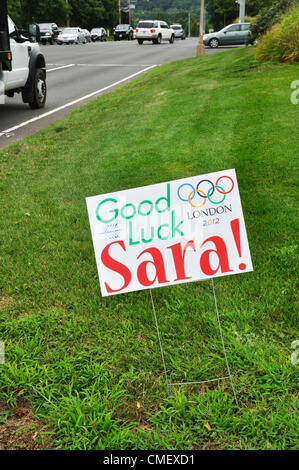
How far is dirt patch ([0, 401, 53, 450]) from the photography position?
2.38 metres

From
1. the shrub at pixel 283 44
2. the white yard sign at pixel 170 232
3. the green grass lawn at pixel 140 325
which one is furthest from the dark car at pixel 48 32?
the white yard sign at pixel 170 232

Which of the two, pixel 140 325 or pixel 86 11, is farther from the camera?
pixel 86 11

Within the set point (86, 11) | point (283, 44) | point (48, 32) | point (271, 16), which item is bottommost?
point (283, 44)

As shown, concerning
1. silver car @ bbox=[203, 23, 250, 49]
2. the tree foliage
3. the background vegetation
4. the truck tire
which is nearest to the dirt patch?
the truck tire

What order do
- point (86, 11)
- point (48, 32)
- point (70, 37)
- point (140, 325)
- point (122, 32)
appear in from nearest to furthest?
point (140, 325) < point (48, 32) < point (70, 37) < point (122, 32) < point (86, 11)

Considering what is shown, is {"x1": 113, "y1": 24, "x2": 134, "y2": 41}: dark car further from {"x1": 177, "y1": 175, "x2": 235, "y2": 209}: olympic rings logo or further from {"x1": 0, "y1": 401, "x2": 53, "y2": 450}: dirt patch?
{"x1": 0, "y1": 401, "x2": 53, "y2": 450}: dirt patch

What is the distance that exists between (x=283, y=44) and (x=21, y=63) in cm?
770

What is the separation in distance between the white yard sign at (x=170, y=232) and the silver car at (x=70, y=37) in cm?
4432

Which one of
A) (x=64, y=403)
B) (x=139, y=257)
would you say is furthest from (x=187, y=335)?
(x=64, y=403)

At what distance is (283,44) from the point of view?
546 inches

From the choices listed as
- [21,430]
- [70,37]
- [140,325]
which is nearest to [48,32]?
[70,37]

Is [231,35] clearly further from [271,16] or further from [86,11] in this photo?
[86,11]

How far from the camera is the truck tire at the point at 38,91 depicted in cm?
1110
